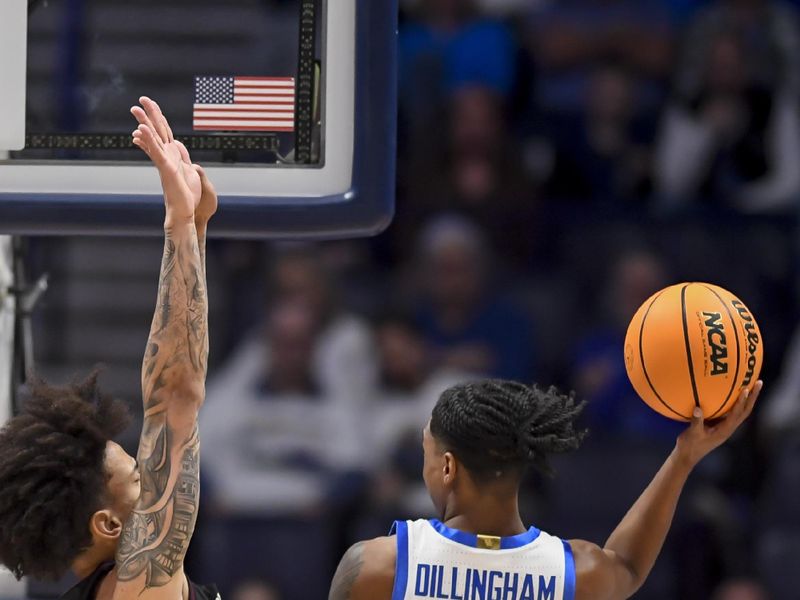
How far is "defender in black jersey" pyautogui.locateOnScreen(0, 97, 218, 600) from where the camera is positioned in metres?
2.22

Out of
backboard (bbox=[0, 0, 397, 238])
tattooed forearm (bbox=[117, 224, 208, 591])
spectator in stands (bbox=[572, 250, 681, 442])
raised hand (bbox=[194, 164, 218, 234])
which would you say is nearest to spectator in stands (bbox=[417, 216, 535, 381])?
spectator in stands (bbox=[572, 250, 681, 442])

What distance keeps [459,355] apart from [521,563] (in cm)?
375

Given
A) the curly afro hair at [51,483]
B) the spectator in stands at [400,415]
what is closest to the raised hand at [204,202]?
the curly afro hair at [51,483]

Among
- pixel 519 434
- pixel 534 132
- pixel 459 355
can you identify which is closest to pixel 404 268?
pixel 459 355

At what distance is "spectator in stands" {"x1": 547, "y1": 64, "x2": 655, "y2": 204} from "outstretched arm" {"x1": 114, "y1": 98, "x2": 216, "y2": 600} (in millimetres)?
4600

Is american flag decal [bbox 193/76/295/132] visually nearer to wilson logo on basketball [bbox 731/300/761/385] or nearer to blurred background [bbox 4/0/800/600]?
wilson logo on basketball [bbox 731/300/761/385]

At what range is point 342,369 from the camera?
20.2 feet

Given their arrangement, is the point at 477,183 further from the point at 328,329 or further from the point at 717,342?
the point at 717,342

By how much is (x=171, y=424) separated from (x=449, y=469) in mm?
575

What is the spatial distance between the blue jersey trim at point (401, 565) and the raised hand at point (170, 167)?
0.70 metres

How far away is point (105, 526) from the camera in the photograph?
7.55 feet

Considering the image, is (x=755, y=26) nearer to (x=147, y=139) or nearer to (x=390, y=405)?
(x=390, y=405)

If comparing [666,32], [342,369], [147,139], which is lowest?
[342,369]

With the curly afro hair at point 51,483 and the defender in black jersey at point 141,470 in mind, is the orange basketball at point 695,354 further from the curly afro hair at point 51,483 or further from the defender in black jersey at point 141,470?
the curly afro hair at point 51,483
